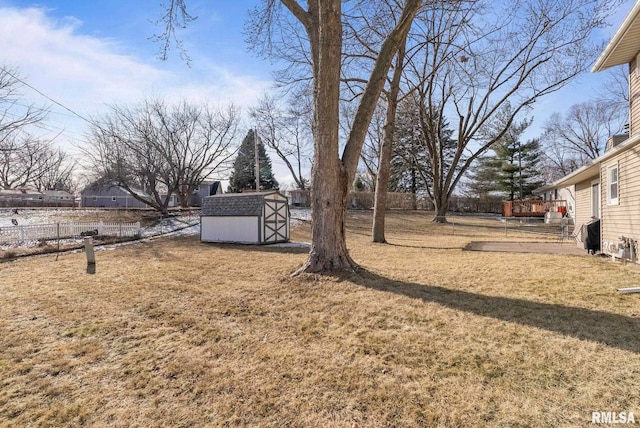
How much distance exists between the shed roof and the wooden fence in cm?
410

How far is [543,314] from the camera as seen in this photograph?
4027 mm

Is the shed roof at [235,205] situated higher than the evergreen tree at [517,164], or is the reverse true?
the evergreen tree at [517,164]

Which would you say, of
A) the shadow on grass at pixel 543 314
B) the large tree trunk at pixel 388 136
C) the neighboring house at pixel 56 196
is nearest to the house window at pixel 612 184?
the shadow on grass at pixel 543 314

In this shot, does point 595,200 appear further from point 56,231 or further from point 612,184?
point 56,231

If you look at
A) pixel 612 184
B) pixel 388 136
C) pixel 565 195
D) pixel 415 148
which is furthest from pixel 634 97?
pixel 415 148

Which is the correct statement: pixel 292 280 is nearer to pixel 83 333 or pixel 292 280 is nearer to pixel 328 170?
pixel 328 170

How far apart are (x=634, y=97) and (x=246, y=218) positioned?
1296cm

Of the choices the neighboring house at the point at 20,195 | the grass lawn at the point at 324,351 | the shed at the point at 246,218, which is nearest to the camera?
the grass lawn at the point at 324,351

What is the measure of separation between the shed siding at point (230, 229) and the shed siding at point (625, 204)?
37.3ft

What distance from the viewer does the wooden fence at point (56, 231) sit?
1203 centimetres

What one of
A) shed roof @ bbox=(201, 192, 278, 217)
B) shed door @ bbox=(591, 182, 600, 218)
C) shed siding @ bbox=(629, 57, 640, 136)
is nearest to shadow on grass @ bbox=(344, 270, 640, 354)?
shed siding @ bbox=(629, 57, 640, 136)

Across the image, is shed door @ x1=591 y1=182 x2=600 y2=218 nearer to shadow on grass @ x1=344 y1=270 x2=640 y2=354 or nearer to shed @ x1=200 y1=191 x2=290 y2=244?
shadow on grass @ x1=344 y1=270 x2=640 y2=354

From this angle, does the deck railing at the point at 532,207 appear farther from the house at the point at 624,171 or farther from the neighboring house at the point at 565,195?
the house at the point at 624,171

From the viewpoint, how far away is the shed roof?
1377 cm
